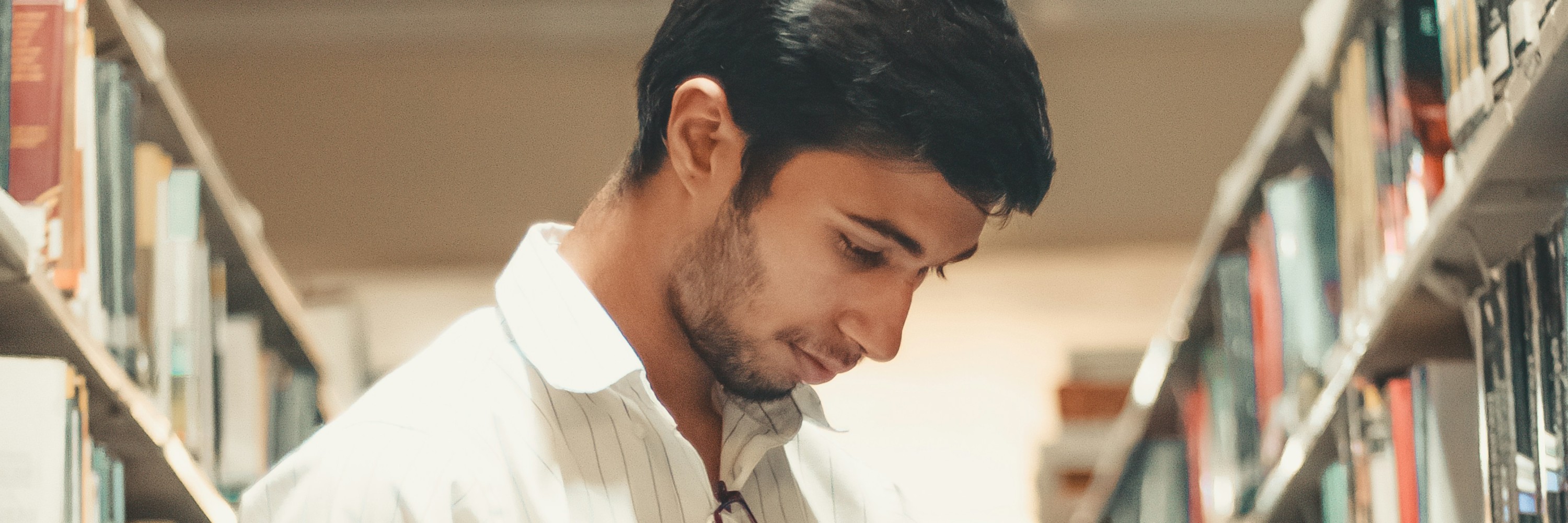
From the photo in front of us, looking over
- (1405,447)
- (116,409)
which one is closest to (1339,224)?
(1405,447)

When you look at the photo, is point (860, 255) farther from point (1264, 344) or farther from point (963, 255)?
point (1264, 344)

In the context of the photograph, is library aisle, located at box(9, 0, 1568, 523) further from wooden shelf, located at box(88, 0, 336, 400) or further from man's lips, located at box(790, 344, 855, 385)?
man's lips, located at box(790, 344, 855, 385)

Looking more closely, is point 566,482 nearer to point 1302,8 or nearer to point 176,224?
point 176,224

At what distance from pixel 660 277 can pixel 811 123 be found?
163 millimetres

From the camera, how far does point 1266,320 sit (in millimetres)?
1839

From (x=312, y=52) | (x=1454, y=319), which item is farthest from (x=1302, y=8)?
(x=312, y=52)

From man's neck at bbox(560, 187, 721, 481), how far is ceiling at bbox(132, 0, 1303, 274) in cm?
225

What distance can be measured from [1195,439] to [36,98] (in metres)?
1.82

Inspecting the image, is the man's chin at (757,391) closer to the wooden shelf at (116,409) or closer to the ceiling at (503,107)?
the wooden shelf at (116,409)

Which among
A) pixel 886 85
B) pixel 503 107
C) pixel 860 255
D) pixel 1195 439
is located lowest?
pixel 1195 439

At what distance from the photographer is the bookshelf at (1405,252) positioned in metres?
0.93

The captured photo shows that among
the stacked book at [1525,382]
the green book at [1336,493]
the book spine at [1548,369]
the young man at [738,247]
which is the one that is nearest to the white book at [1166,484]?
the green book at [1336,493]

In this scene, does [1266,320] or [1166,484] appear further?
[1166,484]

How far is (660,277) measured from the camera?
0.99 m
